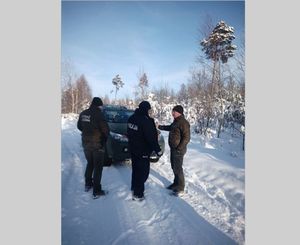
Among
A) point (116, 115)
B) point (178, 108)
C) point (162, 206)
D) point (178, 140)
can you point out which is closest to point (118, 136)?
point (116, 115)

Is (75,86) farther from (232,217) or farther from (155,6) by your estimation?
(232,217)

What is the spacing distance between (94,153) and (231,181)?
1863 millimetres

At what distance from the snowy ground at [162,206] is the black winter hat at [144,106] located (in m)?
0.89

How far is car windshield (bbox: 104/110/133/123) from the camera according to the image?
3.69 m

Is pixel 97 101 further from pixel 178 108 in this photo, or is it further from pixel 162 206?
pixel 162 206

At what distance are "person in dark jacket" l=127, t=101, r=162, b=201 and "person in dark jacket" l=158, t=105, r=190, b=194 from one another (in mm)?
406

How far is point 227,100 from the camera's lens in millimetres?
3172

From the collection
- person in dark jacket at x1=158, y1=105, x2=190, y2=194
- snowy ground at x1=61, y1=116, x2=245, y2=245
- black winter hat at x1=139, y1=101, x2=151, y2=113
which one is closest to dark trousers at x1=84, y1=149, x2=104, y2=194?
snowy ground at x1=61, y1=116, x2=245, y2=245

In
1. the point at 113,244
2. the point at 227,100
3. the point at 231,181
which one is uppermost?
the point at 227,100

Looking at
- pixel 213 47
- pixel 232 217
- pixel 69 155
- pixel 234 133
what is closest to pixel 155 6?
pixel 213 47

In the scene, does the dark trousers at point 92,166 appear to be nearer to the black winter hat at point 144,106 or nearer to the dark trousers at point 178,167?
the black winter hat at point 144,106

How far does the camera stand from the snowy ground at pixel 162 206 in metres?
2.68

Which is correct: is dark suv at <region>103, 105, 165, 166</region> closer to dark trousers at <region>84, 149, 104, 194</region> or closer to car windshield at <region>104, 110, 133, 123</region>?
car windshield at <region>104, 110, 133, 123</region>
